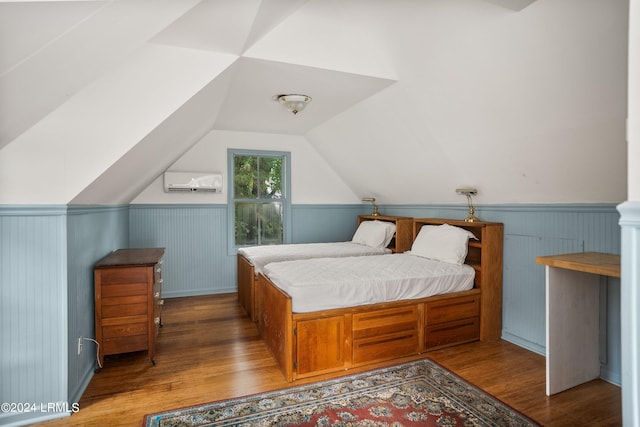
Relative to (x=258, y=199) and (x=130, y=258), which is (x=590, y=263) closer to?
(x=130, y=258)

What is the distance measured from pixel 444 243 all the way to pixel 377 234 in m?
1.26

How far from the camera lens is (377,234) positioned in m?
4.62

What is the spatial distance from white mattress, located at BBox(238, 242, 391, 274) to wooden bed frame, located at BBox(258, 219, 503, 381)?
55 centimetres

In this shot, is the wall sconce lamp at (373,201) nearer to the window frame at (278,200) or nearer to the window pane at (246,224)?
the window frame at (278,200)

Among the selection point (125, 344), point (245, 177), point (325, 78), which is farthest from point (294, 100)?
point (125, 344)

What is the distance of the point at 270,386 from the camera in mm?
2412

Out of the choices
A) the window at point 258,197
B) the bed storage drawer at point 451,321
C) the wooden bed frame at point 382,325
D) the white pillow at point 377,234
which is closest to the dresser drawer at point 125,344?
the wooden bed frame at point 382,325

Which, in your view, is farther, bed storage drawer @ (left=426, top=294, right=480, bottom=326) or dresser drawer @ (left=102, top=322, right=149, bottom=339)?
bed storage drawer @ (left=426, top=294, right=480, bottom=326)

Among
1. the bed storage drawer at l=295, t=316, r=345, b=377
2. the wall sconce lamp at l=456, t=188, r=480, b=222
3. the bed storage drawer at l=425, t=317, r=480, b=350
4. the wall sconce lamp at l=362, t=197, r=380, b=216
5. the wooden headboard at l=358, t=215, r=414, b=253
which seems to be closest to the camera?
the bed storage drawer at l=295, t=316, r=345, b=377

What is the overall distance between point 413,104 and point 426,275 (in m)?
1.50

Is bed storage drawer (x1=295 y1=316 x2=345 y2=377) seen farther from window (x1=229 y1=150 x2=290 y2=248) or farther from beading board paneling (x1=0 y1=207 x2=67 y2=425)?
window (x1=229 y1=150 x2=290 y2=248)

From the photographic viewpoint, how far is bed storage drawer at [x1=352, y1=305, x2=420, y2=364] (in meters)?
2.68

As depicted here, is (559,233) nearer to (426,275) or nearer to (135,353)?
(426,275)

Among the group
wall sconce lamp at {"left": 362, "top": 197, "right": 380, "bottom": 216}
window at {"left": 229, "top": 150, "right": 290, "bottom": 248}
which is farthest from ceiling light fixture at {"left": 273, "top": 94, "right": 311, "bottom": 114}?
wall sconce lamp at {"left": 362, "top": 197, "right": 380, "bottom": 216}
